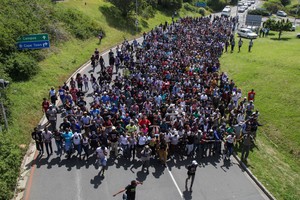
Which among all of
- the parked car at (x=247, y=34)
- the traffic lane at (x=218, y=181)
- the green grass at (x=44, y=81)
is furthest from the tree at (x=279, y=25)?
the traffic lane at (x=218, y=181)

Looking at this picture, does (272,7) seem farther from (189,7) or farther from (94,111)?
(94,111)

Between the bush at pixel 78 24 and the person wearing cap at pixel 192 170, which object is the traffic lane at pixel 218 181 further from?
the bush at pixel 78 24

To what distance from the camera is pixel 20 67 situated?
78.4 ft

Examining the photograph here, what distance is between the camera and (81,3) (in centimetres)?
4712

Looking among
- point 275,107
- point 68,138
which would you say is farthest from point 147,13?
point 68,138

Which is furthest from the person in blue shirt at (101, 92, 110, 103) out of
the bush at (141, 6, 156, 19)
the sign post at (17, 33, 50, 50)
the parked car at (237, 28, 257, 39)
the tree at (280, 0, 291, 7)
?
the tree at (280, 0, 291, 7)

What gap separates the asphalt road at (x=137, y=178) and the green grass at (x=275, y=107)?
1677 mm

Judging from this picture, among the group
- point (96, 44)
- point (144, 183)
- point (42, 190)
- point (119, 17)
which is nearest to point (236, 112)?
point (144, 183)

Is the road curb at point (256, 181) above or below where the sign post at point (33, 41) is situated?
below

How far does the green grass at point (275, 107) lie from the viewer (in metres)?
16.3

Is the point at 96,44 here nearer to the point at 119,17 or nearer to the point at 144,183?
the point at 119,17

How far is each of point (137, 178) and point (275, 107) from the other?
533 inches

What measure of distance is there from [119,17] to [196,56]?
23.3 metres

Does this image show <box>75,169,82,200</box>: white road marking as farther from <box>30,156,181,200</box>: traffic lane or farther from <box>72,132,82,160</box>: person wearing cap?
<box>72,132,82,160</box>: person wearing cap
